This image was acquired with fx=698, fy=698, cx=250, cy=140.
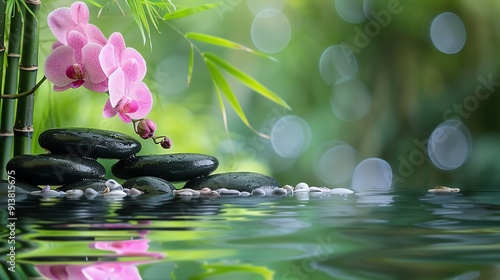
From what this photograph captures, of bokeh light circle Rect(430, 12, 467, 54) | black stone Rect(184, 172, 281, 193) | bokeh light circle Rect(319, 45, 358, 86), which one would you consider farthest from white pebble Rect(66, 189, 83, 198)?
bokeh light circle Rect(430, 12, 467, 54)

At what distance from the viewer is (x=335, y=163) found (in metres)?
3.02

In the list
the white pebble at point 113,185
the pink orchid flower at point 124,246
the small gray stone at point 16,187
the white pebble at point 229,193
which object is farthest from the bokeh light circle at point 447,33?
the pink orchid flower at point 124,246

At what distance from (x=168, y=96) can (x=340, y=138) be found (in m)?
0.78

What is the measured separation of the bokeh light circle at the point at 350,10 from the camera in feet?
10.3

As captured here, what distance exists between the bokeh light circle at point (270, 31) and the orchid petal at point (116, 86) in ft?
4.82

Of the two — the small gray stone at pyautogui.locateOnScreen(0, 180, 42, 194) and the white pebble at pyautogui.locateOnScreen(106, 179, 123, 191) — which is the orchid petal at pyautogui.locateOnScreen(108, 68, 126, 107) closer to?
the white pebble at pyautogui.locateOnScreen(106, 179, 123, 191)

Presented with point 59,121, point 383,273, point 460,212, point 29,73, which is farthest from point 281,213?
point 59,121

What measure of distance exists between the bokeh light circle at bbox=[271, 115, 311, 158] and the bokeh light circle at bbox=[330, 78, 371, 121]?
17 cm

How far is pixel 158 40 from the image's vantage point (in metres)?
3.17

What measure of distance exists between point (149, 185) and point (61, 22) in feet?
1.55

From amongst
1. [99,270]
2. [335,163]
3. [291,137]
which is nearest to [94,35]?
[99,270]

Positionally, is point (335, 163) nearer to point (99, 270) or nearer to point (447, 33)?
point (447, 33)

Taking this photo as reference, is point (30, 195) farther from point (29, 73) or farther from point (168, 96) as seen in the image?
point (168, 96)

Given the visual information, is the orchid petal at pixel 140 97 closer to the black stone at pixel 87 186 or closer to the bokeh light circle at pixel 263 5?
the black stone at pixel 87 186
